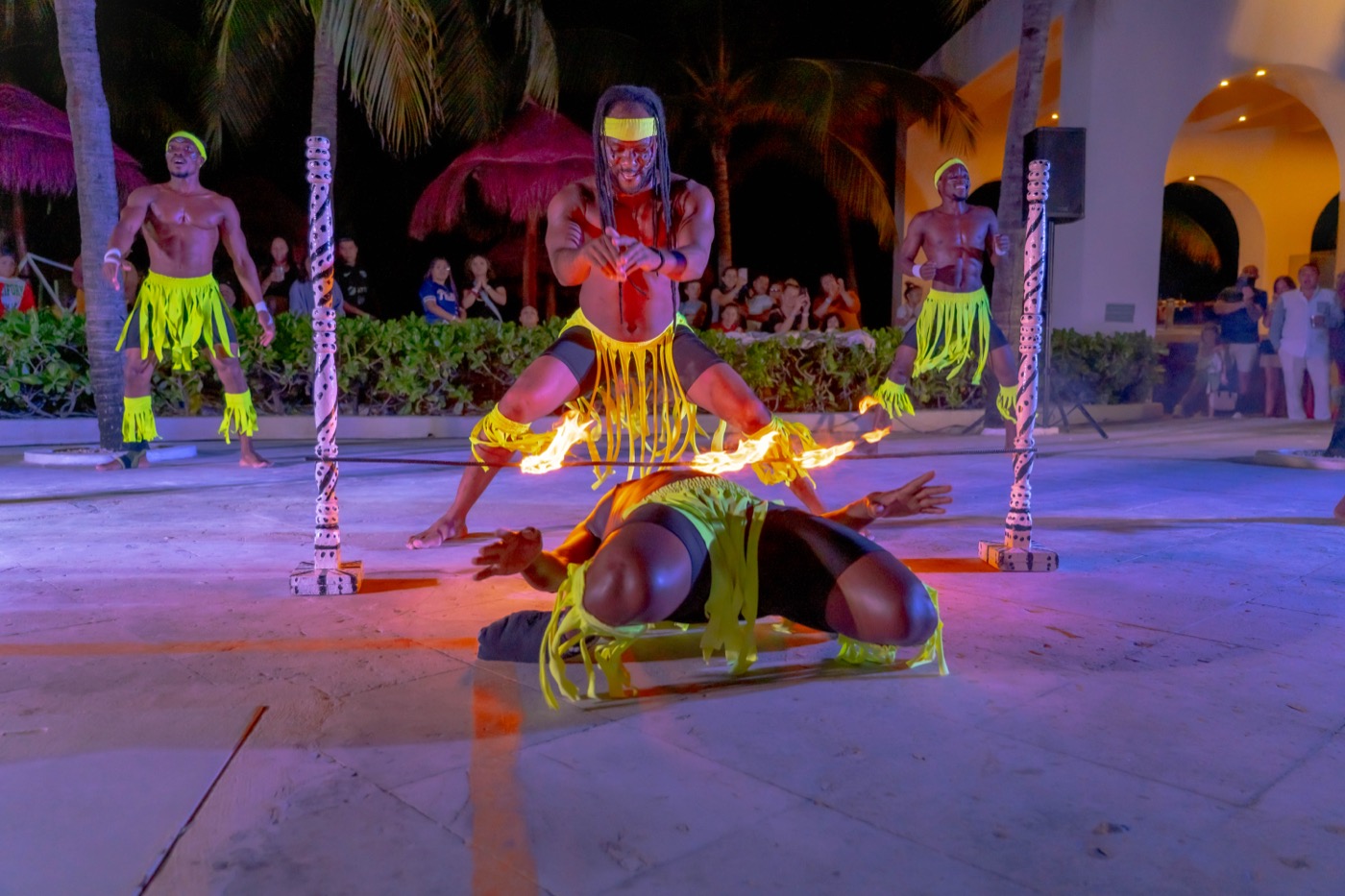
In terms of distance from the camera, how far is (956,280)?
22.7 ft

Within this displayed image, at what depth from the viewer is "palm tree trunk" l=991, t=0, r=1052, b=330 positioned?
9.94 meters

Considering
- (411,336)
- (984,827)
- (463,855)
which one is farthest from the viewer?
(411,336)

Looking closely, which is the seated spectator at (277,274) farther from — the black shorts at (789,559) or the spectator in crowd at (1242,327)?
the spectator in crowd at (1242,327)

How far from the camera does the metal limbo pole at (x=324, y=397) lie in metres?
3.68

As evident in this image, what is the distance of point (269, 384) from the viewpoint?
31.9ft

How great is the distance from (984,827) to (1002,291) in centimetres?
889

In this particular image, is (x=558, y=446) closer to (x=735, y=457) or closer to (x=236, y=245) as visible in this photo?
(x=735, y=457)

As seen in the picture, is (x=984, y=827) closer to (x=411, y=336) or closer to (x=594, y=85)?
(x=411, y=336)

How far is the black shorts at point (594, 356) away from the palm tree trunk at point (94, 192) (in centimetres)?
520

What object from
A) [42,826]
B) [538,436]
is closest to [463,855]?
[42,826]

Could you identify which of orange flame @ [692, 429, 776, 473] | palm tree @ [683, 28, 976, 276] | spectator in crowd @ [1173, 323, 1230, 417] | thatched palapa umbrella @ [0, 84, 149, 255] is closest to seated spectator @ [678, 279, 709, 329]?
palm tree @ [683, 28, 976, 276]

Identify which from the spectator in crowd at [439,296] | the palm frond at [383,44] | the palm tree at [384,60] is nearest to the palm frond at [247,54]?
the palm tree at [384,60]

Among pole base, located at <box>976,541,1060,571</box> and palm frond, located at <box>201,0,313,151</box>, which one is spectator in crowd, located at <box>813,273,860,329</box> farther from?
pole base, located at <box>976,541,1060,571</box>

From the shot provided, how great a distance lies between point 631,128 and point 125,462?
5.28m
